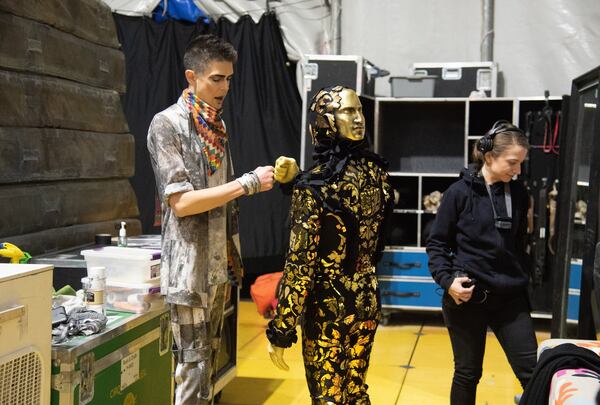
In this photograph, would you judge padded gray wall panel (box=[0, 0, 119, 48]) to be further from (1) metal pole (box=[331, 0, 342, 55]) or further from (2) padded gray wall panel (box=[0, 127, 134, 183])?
(1) metal pole (box=[331, 0, 342, 55])

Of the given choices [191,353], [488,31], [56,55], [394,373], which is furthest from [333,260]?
[488,31]

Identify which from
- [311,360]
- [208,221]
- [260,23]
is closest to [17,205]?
[208,221]

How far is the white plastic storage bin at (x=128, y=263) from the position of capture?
9.34ft

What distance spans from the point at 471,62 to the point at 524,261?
3681 mm

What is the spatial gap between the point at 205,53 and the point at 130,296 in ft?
3.28

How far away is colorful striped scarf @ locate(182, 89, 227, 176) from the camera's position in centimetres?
256

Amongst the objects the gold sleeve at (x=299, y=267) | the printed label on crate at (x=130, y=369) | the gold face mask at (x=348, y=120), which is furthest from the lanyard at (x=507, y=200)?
the printed label on crate at (x=130, y=369)

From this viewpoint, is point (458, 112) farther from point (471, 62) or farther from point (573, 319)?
point (573, 319)

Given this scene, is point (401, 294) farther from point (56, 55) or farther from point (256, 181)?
point (256, 181)

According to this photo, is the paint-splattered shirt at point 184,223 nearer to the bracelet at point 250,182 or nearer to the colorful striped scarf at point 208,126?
the colorful striped scarf at point 208,126

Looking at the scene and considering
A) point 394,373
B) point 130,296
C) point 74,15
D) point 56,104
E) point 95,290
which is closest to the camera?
point 95,290

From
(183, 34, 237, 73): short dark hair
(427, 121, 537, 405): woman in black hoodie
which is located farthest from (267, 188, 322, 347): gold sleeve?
(427, 121, 537, 405): woman in black hoodie

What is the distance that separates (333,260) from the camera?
7.80 feet

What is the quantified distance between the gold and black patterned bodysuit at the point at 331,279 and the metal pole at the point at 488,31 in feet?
14.5
